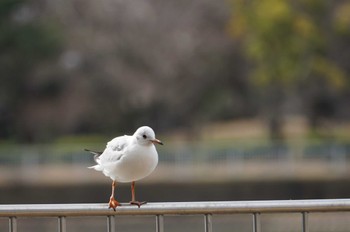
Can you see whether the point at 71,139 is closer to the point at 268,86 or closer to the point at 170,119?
the point at 170,119

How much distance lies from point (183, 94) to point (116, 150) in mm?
24205

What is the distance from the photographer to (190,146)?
82.0ft

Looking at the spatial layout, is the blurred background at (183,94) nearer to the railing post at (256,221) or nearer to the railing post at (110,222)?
the railing post at (110,222)

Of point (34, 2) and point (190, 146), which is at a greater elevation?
point (34, 2)

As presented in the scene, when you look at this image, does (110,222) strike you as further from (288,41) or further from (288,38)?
(288,41)

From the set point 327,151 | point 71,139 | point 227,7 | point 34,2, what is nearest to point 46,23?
point 34,2

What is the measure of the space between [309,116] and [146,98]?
199 inches

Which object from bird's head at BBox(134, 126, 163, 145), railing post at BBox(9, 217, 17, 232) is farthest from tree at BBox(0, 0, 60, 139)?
railing post at BBox(9, 217, 17, 232)

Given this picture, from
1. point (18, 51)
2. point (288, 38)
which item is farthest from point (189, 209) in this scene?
point (18, 51)

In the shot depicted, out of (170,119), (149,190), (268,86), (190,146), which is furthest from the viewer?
(170,119)

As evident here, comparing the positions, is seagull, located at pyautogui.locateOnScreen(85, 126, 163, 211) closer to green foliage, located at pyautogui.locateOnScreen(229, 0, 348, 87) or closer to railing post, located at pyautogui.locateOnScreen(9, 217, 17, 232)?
railing post, located at pyautogui.locateOnScreen(9, 217, 17, 232)

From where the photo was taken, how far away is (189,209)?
4.03m

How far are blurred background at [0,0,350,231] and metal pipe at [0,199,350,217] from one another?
1831 cm

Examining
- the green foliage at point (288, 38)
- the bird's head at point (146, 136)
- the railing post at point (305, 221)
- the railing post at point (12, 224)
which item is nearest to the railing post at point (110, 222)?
the railing post at point (12, 224)
